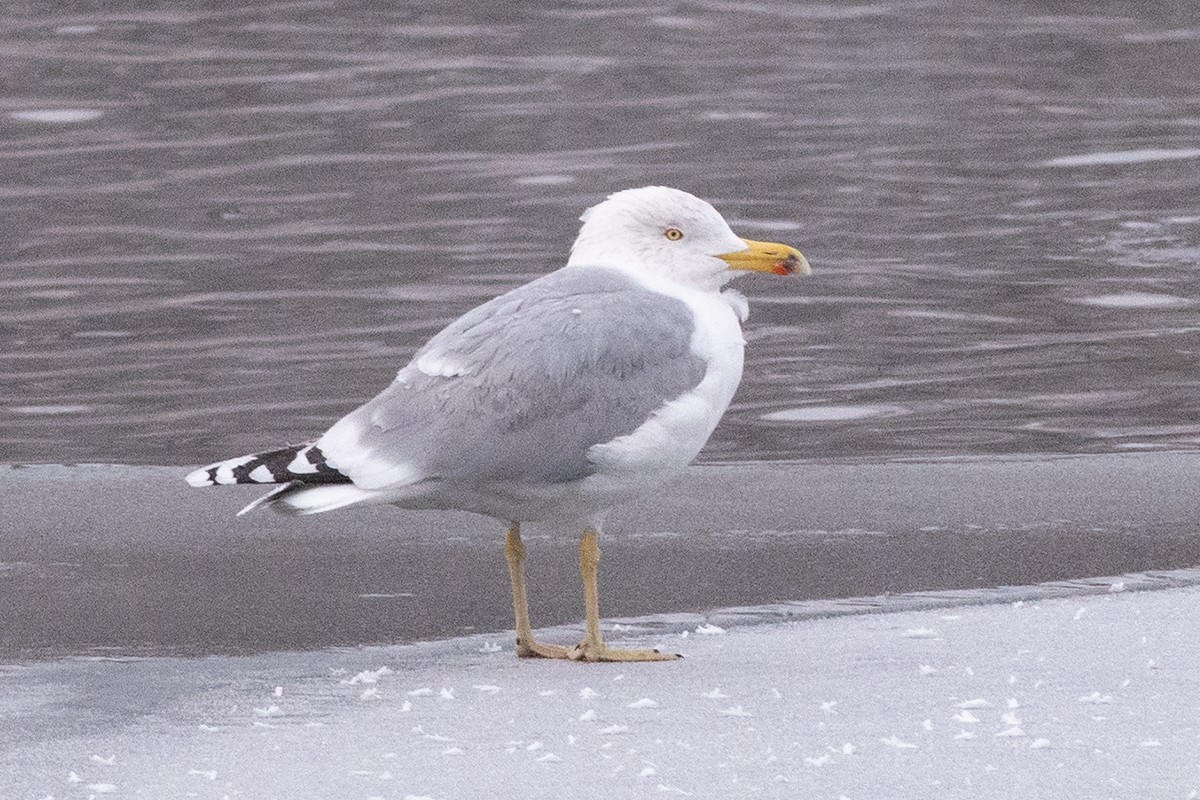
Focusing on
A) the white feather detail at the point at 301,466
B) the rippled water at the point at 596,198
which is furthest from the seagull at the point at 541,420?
the rippled water at the point at 596,198

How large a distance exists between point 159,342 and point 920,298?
11.0ft

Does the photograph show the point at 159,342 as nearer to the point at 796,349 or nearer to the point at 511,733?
the point at 796,349

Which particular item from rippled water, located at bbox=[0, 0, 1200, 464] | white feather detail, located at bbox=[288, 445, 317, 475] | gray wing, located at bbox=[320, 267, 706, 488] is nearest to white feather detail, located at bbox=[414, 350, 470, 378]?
gray wing, located at bbox=[320, 267, 706, 488]

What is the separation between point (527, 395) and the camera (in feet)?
17.5

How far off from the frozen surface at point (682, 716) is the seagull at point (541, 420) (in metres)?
0.39

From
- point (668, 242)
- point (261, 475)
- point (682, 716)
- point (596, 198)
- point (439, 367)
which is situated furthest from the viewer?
point (596, 198)

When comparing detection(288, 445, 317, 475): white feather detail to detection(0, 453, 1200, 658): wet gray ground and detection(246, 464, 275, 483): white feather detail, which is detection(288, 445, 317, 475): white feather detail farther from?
detection(0, 453, 1200, 658): wet gray ground

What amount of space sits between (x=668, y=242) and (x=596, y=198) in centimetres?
664

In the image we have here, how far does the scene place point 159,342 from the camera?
9836 mm

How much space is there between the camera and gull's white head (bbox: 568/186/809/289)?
5742 mm

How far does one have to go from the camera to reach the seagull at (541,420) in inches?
209

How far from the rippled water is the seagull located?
2.56 metres

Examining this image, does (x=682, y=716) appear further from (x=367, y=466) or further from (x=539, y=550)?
(x=539, y=550)

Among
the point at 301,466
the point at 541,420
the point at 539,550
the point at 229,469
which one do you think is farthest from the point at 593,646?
the point at 539,550
